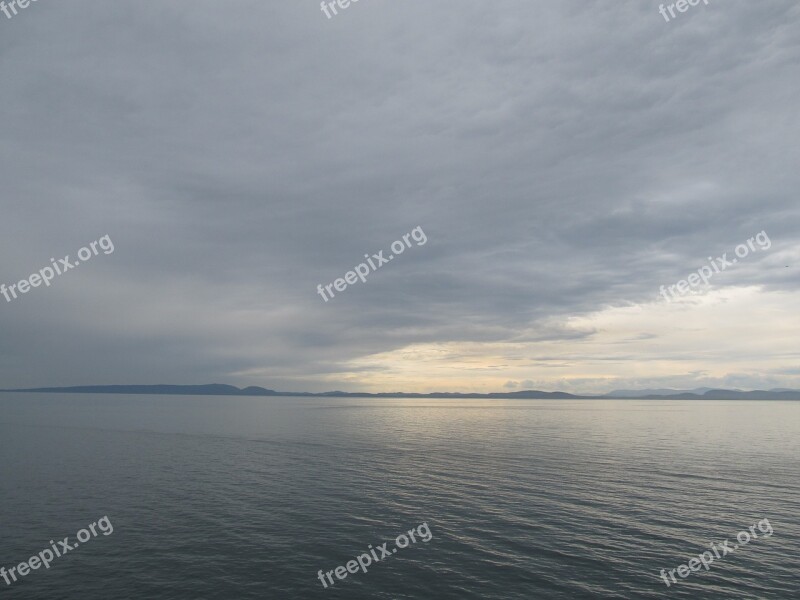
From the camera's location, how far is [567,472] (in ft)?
265

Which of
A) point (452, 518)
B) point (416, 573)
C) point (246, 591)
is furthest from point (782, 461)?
point (246, 591)

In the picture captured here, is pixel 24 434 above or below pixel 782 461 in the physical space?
below

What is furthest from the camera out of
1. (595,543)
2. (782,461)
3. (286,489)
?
(782,461)

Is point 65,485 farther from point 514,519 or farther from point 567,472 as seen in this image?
point 567,472

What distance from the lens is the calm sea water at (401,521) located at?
38156mm

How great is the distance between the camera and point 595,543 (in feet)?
152

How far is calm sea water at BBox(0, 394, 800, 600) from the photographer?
38.2 metres

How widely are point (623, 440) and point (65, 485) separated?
5247 inches

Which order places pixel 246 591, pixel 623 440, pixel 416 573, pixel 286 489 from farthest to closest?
pixel 623 440 < pixel 286 489 < pixel 416 573 < pixel 246 591

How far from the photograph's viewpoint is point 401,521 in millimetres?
53469

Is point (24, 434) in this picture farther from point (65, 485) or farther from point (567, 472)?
point (567, 472)

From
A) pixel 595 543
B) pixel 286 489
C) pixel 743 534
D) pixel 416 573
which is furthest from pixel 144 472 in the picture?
pixel 743 534

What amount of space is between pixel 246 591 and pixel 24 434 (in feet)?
493

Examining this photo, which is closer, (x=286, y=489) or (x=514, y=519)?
(x=514, y=519)
